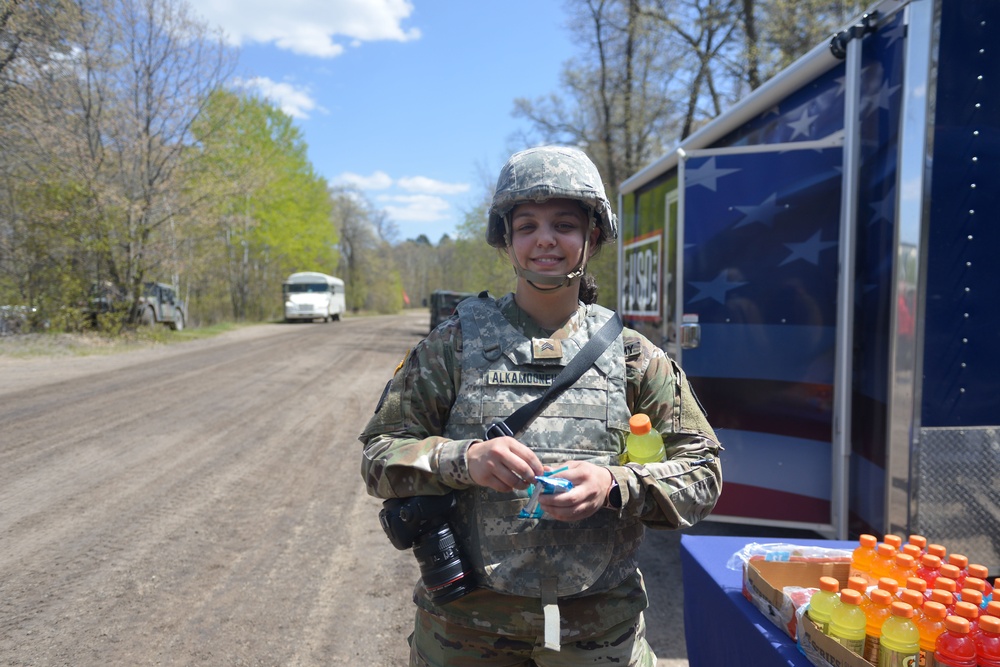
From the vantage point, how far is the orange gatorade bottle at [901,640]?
1.54m

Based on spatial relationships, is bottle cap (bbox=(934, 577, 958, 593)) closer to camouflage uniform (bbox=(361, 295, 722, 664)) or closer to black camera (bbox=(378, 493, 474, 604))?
camouflage uniform (bbox=(361, 295, 722, 664))

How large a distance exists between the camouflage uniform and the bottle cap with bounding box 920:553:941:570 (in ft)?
2.76

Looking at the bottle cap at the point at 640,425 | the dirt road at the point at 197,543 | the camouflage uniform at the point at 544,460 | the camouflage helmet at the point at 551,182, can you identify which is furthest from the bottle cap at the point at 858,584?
the dirt road at the point at 197,543

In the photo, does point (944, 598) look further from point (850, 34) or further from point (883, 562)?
point (850, 34)

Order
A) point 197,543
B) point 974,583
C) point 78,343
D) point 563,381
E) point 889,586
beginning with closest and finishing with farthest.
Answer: point 563,381 < point 889,586 < point 974,583 < point 197,543 < point 78,343

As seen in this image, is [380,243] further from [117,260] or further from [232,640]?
[232,640]

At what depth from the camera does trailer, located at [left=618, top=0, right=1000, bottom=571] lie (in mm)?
2988

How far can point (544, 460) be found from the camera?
61.7 inches

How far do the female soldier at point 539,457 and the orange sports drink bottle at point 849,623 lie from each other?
495mm

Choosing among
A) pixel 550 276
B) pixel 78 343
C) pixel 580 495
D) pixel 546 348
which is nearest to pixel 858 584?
pixel 580 495

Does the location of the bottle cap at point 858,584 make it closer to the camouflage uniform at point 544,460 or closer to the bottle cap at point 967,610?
the bottle cap at point 967,610

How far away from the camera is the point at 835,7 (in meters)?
12.6

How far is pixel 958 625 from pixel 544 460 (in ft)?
3.40

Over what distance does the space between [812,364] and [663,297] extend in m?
1.36
